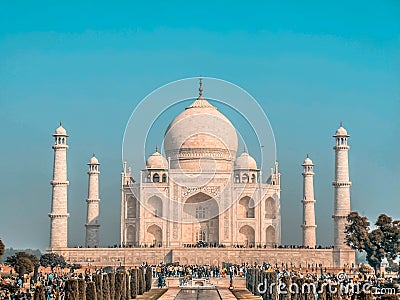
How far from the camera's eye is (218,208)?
171 ft

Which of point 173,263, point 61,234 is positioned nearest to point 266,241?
point 173,263

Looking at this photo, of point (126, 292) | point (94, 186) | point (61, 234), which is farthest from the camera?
point (94, 186)

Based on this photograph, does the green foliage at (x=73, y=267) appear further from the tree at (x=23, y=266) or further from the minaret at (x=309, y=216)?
the minaret at (x=309, y=216)

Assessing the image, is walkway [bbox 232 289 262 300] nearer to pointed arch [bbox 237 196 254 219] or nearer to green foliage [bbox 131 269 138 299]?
green foliage [bbox 131 269 138 299]

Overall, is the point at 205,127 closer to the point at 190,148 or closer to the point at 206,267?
the point at 190,148

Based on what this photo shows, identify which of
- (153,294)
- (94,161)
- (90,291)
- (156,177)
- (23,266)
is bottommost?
(153,294)

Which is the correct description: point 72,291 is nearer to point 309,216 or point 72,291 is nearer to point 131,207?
point 131,207

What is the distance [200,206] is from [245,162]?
3.56 metres

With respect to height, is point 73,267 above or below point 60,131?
below

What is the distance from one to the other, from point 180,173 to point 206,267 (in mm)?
7951

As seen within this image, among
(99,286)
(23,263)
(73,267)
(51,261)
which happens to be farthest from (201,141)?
(99,286)

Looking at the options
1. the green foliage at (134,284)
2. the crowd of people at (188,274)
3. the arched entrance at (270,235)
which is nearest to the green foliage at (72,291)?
the crowd of people at (188,274)

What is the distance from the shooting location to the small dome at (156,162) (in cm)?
5447

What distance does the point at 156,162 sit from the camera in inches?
2151
